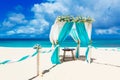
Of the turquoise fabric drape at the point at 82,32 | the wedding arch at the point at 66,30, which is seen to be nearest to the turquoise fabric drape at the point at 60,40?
the wedding arch at the point at 66,30

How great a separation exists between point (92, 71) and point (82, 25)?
Result: 9.77ft

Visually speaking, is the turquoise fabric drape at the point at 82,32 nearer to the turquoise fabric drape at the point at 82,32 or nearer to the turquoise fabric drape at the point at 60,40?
the turquoise fabric drape at the point at 82,32

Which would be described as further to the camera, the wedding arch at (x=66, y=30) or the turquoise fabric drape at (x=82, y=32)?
the turquoise fabric drape at (x=82, y=32)

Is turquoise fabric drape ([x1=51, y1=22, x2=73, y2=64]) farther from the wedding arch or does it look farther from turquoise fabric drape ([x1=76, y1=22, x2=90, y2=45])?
turquoise fabric drape ([x1=76, y1=22, x2=90, y2=45])

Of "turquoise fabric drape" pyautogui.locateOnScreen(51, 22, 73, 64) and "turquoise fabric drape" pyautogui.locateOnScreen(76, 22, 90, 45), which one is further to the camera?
"turquoise fabric drape" pyautogui.locateOnScreen(76, 22, 90, 45)

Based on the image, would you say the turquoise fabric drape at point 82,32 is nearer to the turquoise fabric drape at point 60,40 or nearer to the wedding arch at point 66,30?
the wedding arch at point 66,30

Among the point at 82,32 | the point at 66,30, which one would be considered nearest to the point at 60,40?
the point at 66,30

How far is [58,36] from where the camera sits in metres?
10.8

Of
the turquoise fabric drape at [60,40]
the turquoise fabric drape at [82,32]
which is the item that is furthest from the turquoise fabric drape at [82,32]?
the turquoise fabric drape at [60,40]

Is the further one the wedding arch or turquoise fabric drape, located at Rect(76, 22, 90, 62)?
turquoise fabric drape, located at Rect(76, 22, 90, 62)

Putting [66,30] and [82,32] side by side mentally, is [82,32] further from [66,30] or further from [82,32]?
[66,30]

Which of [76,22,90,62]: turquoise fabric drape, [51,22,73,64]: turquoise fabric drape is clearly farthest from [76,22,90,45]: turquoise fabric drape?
[51,22,73,64]: turquoise fabric drape

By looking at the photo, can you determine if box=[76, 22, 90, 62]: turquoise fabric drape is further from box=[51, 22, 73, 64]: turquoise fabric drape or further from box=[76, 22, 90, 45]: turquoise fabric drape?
box=[51, 22, 73, 64]: turquoise fabric drape

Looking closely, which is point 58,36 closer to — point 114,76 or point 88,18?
point 88,18
